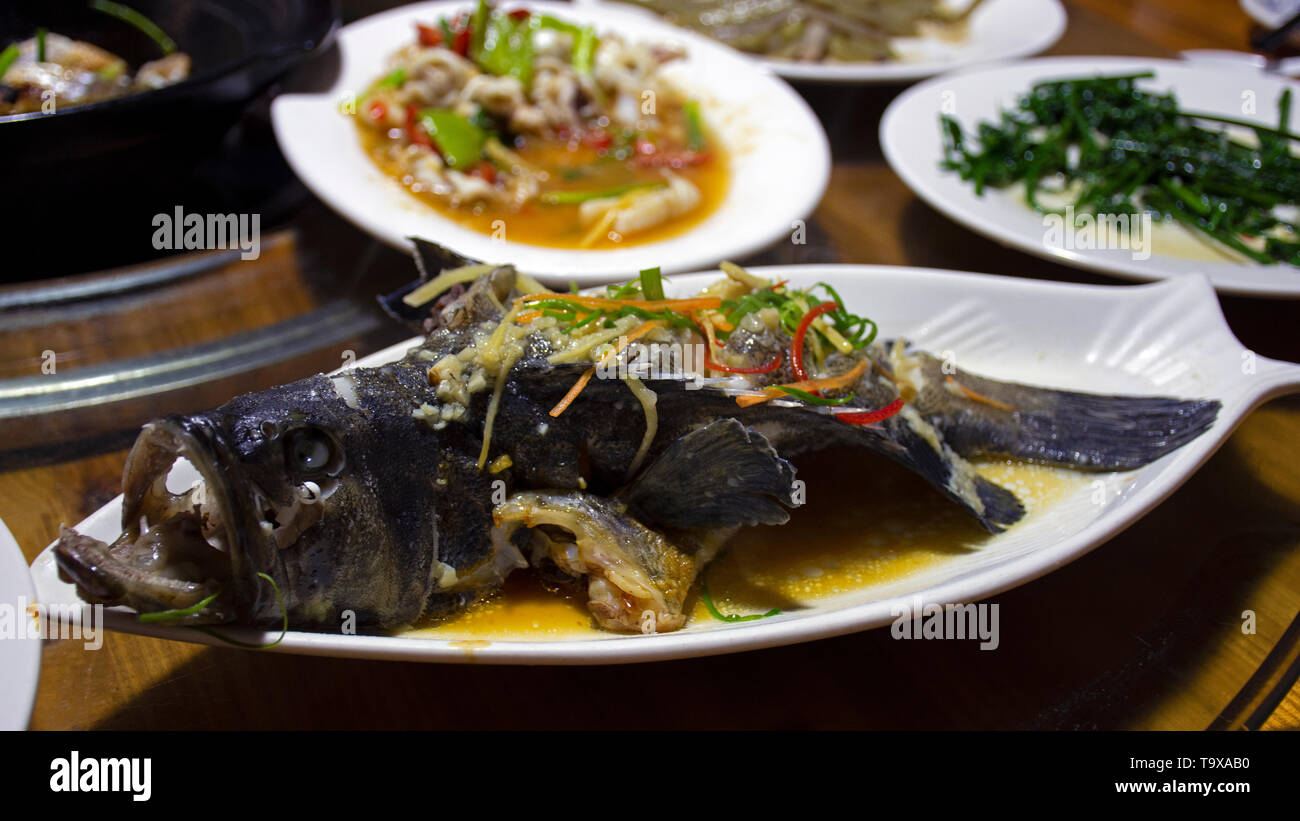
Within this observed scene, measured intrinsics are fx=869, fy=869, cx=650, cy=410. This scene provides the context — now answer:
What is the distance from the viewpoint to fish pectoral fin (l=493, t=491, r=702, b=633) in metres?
1.85

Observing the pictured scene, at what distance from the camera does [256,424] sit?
5.13 ft

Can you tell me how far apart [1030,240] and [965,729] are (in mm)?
2042

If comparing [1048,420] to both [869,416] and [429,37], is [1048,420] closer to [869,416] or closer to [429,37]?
[869,416]

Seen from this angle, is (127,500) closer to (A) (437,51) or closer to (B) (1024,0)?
(A) (437,51)

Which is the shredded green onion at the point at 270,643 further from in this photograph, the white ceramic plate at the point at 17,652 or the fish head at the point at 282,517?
the white ceramic plate at the point at 17,652

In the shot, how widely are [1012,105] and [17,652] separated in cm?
469

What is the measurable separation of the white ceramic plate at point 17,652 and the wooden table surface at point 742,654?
1.25ft

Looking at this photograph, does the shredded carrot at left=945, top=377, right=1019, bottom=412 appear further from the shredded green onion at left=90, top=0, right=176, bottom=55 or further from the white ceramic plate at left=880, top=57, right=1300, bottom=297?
the shredded green onion at left=90, top=0, right=176, bottom=55

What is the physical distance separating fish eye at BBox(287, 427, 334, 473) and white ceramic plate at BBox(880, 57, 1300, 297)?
267cm

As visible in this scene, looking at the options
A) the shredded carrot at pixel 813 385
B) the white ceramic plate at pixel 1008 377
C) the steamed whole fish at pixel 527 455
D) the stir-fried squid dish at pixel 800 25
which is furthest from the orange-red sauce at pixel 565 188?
the shredded carrot at pixel 813 385

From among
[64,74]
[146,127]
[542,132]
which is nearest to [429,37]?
[542,132]

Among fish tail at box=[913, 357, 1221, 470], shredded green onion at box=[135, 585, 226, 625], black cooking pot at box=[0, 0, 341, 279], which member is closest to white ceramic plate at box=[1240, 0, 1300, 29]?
fish tail at box=[913, 357, 1221, 470]

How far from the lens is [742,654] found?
6.78ft

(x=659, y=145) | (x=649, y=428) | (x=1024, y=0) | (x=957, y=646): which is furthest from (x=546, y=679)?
(x=1024, y=0)
